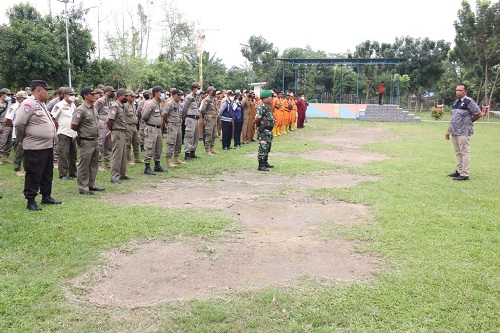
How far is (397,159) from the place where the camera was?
1157cm

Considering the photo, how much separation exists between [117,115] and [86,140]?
1.09 m

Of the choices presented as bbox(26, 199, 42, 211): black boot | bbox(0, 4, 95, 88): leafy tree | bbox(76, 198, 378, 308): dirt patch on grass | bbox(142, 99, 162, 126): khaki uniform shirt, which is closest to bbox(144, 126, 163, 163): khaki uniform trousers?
bbox(142, 99, 162, 126): khaki uniform shirt

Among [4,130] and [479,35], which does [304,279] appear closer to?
[4,130]

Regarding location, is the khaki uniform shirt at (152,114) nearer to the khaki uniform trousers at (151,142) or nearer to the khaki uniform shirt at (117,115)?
the khaki uniform trousers at (151,142)

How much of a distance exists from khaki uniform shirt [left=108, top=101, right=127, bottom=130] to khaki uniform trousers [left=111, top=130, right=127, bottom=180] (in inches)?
3.7

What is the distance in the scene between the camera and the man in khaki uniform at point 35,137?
236 inches

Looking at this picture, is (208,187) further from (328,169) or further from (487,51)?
(487,51)

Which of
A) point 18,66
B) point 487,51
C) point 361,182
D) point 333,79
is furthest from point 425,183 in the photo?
point 333,79

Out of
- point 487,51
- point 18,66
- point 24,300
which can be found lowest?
point 24,300

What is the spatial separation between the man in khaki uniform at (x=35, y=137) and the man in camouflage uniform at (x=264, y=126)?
4.66 m

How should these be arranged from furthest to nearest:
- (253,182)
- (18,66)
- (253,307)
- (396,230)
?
(18,66), (253,182), (396,230), (253,307)

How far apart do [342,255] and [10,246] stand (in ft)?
11.8

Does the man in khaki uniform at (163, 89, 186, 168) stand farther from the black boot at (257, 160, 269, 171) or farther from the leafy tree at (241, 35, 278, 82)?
the leafy tree at (241, 35, 278, 82)

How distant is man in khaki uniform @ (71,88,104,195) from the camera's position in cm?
700
